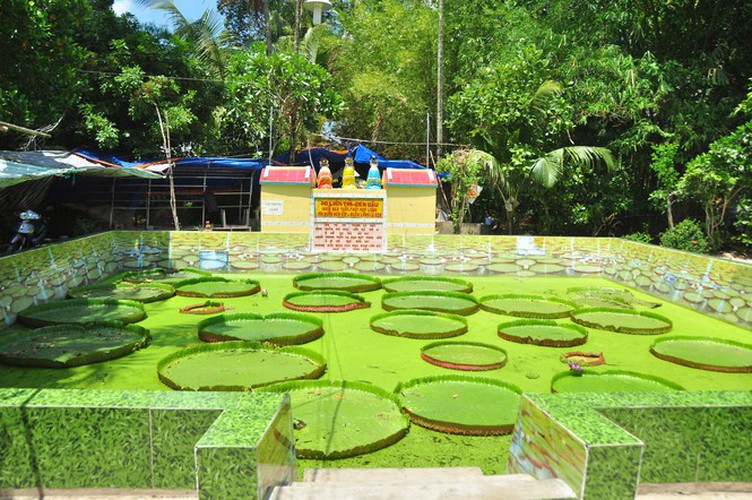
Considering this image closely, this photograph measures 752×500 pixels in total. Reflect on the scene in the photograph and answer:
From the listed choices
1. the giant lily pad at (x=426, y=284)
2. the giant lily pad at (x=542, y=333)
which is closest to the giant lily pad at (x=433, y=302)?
the giant lily pad at (x=426, y=284)

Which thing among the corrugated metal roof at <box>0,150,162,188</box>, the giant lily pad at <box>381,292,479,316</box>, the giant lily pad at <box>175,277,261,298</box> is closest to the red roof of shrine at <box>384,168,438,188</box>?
the giant lily pad at <box>381,292,479,316</box>

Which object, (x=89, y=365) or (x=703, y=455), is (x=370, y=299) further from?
(x=703, y=455)

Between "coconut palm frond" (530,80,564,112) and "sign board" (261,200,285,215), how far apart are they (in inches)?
263

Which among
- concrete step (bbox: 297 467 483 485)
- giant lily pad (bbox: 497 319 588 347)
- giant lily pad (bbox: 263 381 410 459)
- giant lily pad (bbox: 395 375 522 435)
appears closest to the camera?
concrete step (bbox: 297 467 483 485)

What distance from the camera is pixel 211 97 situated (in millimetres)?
16469

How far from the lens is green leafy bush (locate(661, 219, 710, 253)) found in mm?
11727

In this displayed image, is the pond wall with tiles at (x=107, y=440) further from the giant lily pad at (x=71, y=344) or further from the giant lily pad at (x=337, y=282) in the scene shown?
the giant lily pad at (x=337, y=282)

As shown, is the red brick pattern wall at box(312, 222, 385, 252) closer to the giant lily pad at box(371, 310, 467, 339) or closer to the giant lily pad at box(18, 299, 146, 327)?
the giant lily pad at box(371, 310, 467, 339)

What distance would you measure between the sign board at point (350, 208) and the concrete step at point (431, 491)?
30.3 feet

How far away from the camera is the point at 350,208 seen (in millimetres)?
11578

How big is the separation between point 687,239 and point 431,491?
11.4 metres

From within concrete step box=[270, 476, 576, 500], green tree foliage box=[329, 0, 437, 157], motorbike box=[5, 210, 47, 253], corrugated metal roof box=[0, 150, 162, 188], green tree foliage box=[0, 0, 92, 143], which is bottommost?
concrete step box=[270, 476, 576, 500]

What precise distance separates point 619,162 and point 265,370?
11711 mm

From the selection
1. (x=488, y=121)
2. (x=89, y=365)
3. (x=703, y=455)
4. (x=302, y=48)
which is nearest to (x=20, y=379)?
(x=89, y=365)
